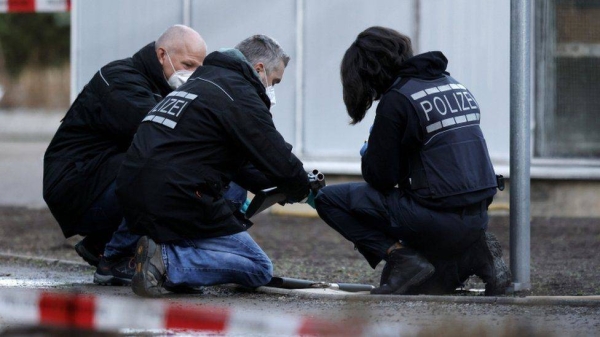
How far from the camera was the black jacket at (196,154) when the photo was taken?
5.02 m

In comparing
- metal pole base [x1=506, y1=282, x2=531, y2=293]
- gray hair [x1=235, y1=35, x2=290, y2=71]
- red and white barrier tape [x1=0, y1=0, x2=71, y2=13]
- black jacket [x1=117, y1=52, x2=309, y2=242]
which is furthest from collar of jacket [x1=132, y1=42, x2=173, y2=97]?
red and white barrier tape [x1=0, y1=0, x2=71, y2=13]

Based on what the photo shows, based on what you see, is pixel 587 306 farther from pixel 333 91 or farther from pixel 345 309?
pixel 333 91

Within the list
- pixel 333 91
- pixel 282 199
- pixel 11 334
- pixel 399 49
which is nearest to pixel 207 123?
pixel 282 199

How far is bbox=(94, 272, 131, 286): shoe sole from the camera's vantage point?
5.64 metres

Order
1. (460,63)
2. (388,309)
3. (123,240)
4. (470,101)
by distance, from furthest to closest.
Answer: (460,63) < (123,240) < (470,101) < (388,309)

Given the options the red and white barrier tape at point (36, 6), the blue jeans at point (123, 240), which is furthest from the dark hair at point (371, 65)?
the red and white barrier tape at point (36, 6)

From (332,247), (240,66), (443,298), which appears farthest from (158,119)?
(332,247)

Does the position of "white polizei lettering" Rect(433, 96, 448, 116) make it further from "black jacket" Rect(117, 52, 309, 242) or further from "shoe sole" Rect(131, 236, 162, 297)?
"shoe sole" Rect(131, 236, 162, 297)

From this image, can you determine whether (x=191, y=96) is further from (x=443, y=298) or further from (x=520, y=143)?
(x=520, y=143)

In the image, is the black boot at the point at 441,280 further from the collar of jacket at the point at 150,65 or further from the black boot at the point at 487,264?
the collar of jacket at the point at 150,65

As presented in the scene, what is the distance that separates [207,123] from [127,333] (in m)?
1.28

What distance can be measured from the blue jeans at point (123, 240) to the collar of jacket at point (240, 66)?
0.68 meters

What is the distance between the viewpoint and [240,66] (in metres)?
5.18

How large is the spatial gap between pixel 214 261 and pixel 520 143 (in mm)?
1589
